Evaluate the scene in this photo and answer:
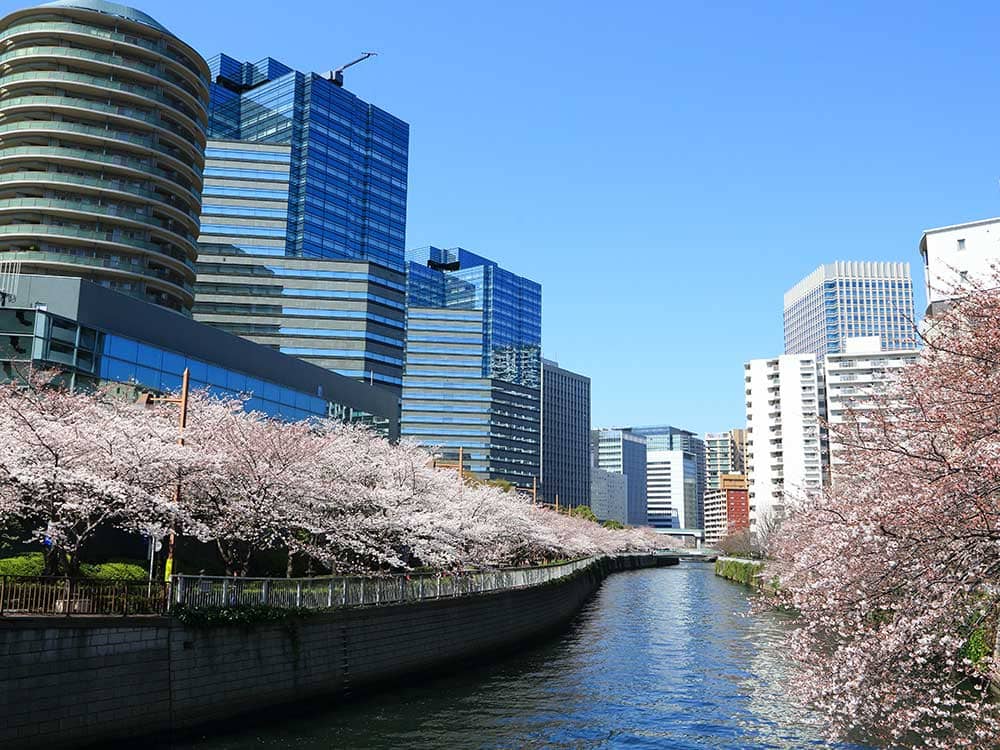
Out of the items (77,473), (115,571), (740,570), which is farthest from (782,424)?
(77,473)

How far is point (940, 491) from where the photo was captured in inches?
555

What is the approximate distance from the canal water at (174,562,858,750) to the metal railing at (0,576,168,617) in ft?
14.2

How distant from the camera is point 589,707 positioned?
105 ft

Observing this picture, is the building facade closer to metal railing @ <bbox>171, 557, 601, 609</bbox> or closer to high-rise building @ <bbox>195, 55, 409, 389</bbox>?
metal railing @ <bbox>171, 557, 601, 609</bbox>

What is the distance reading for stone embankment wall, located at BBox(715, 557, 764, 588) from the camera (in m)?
103

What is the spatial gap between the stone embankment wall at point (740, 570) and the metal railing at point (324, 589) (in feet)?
185

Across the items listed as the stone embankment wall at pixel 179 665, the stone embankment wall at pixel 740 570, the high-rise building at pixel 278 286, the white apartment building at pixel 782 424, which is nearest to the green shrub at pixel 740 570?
the stone embankment wall at pixel 740 570

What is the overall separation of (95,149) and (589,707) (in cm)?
7002

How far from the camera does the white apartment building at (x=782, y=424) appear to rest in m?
169

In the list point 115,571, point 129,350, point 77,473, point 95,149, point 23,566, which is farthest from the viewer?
point 95,149

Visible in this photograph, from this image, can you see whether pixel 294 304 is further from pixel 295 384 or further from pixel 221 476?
pixel 221 476

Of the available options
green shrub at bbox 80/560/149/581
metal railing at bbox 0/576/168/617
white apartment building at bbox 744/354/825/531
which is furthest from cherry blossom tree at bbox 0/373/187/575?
white apartment building at bbox 744/354/825/531

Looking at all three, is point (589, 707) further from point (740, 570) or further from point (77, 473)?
point (740, 570)

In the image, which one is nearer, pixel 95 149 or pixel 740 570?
pixel 95 149
